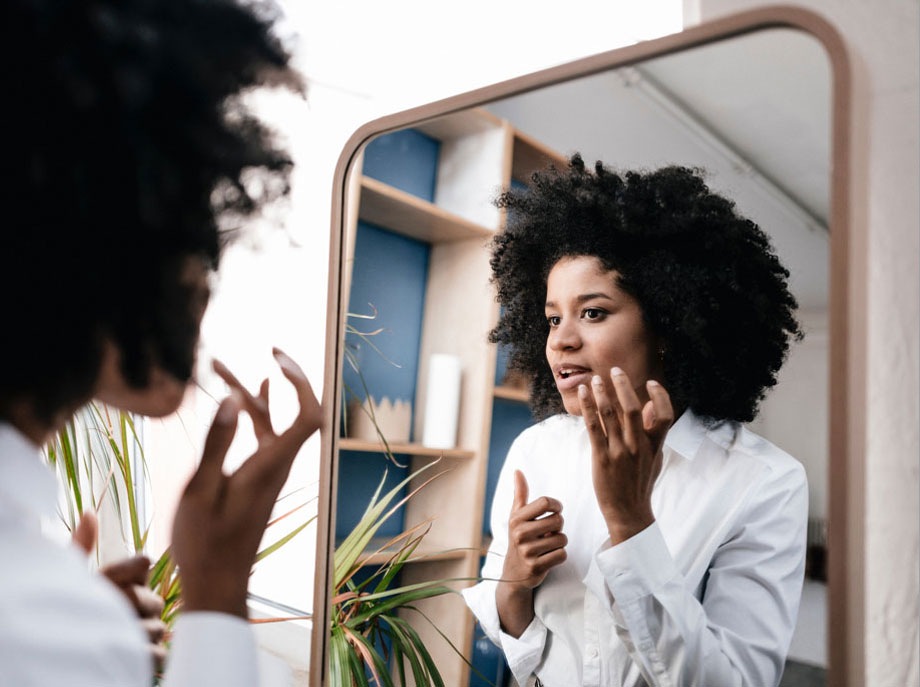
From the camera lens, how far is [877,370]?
24.6 inches

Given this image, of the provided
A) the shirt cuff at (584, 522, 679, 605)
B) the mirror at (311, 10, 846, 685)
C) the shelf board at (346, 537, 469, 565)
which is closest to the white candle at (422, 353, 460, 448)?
the mirror at (311, 10, 846, 685)

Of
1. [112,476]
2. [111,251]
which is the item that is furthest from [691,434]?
[112,476]

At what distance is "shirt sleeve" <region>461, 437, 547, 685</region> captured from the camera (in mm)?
742

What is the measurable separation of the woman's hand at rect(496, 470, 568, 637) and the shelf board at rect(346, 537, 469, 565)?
0.06 meters

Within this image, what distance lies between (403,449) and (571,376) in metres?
0.23

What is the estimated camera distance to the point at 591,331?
2.31 feet

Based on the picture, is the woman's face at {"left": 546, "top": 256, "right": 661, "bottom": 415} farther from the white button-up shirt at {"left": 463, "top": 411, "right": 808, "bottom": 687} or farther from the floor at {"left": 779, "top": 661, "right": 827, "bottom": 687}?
the floor at {"left": 779, "top": 661, "right": 827, "bottom": 687}

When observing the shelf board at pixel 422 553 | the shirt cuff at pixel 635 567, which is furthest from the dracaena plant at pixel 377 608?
the shirt cuff at pixel 635 567

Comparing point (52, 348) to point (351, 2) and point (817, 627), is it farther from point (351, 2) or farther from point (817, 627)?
point (351, 2)

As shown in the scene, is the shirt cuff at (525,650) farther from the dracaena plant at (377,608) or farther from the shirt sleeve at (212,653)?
the shirt sleeve at (212,653)

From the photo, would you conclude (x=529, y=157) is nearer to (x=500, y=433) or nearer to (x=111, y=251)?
(x=500, y=433)

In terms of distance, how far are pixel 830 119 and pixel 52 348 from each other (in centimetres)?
60

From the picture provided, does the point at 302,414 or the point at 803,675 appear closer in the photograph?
the point at 803,675

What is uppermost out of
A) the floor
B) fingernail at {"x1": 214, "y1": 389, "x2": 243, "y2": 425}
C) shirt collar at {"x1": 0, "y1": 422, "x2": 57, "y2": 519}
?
fingernail at {"x1": 214, "y1": 389, "x2": 243, "y2": 425}
